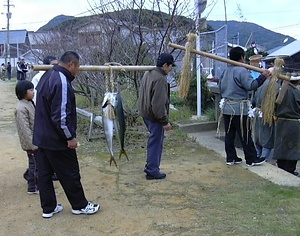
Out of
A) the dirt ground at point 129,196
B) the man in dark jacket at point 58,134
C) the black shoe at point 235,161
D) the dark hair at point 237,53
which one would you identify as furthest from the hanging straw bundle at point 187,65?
the man in dark jacket at point 58,134

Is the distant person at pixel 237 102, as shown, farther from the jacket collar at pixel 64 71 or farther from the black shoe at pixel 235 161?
the jacket collar at pixel 64 71

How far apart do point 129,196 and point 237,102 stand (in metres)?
2.12

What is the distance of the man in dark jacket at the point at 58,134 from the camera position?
13.4 feet

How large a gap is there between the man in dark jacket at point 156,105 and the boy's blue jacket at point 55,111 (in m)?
1.42

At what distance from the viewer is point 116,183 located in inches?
219

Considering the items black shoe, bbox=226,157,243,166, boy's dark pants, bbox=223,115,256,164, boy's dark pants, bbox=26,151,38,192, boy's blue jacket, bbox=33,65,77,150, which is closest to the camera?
boy's blue jacket, bbox=33,65,77,150

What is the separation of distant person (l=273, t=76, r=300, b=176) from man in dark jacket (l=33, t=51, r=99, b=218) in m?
3.50

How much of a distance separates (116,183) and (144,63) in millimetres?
3651

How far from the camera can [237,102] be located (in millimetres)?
5938

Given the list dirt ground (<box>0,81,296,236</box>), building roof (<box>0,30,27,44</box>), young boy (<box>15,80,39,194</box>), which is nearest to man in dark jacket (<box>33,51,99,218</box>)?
dirt ground (<box>0,81,296,236</box>)

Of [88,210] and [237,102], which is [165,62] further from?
[88,210]

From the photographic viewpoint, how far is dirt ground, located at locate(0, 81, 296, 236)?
4145 millimetres

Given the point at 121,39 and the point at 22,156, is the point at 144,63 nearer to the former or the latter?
the point at 121,39

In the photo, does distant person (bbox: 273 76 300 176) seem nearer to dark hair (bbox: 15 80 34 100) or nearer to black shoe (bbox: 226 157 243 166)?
black shoe (bbox: 226 157 243 166)
